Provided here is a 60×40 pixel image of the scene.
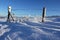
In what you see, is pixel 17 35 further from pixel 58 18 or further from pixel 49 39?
pixel 58 18

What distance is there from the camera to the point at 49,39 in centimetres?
206

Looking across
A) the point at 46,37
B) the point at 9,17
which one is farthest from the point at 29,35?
the point at 9,17

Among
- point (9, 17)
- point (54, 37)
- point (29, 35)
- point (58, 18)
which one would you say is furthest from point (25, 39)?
point (9, 17)

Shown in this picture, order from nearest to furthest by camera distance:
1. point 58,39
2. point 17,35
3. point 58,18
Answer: point 58,39
point 17,35
point 58,18

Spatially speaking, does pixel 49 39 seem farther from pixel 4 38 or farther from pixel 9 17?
pixel 9 17

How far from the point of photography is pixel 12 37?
2.45m

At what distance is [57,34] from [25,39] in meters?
0.47

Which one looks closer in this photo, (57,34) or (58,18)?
(57,34)

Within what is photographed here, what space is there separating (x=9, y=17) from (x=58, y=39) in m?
4.59

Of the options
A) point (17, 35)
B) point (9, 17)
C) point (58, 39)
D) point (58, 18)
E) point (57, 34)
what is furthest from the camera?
point (9, 17)

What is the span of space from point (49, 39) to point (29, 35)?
0.38 meters

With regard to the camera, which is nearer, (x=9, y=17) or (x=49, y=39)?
(x=49, y=39)

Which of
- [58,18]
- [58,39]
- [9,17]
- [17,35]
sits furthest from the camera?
[9,17]

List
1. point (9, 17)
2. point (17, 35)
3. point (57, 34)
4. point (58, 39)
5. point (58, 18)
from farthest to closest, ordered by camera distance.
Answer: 1. point (9, 17)
2. point (58, 18)
3. point (17, 35)
4. point (57, 34)
5. point (58, 39)
